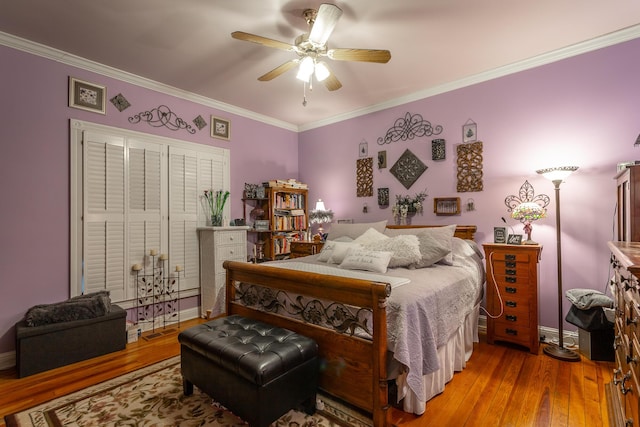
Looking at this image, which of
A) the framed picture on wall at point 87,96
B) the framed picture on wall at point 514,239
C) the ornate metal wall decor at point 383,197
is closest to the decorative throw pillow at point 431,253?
the framed picture on wall at point 514,239

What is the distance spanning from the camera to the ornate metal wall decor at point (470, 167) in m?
3.49

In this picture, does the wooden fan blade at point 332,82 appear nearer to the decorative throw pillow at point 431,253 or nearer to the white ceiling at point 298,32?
the white ceiling at point 298,32

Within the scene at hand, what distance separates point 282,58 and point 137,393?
3138 mm

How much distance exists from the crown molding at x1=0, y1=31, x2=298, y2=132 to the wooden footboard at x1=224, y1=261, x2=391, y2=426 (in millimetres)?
2758

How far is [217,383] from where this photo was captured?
183 cm

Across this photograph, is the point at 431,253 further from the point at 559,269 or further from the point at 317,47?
the point at 317,47

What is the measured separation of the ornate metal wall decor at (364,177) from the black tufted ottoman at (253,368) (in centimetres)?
281

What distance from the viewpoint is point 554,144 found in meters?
3.05

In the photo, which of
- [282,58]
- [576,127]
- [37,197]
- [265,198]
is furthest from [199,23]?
[576,127]

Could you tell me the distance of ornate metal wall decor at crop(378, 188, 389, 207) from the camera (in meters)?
4.26

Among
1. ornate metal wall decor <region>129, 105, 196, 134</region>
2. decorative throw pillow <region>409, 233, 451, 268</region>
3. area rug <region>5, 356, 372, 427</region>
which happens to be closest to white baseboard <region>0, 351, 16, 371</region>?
area rug <region>5, 356, 372, 427</region>

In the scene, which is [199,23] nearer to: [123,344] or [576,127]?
[123,344]

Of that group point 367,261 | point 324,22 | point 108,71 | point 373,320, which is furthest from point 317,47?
point 108,71

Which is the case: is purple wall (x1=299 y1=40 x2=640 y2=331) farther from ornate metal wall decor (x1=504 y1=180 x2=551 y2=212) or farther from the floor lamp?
the floor lamp
